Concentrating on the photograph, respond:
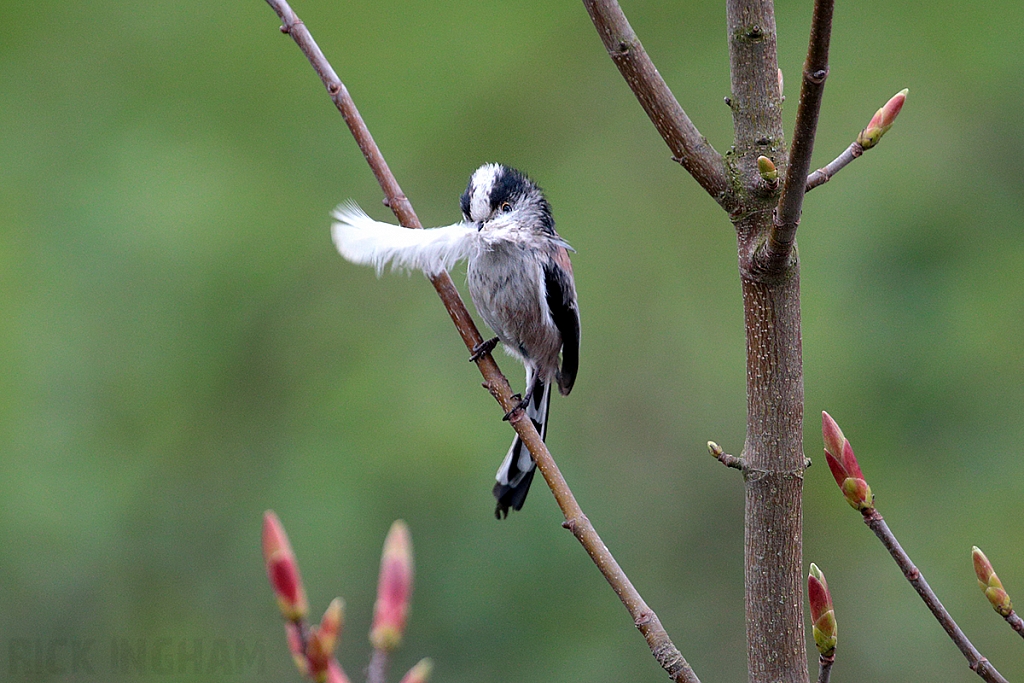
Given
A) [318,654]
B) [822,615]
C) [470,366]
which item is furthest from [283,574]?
[470,366]

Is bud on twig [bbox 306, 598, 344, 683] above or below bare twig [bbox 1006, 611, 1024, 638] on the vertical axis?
above

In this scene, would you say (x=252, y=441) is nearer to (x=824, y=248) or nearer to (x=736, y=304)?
(x=736, y=304)

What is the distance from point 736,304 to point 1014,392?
124 centimetres

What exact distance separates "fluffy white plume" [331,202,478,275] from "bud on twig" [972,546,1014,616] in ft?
3.38

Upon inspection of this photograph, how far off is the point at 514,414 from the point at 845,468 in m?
0.66

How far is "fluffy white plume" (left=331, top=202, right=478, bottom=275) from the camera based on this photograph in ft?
5.37

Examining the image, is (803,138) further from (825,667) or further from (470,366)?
(470,366)

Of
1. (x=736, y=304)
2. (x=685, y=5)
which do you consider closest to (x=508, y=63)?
(x=685, y=5)

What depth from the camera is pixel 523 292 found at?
3.07 metres

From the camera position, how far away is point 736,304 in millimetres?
4195

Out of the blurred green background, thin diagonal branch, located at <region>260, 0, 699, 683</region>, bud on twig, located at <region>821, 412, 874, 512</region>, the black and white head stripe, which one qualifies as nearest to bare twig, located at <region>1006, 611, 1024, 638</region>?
bud on twig, located at <region>821, 412, 874, 512</region>

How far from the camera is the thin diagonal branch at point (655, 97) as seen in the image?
4.89 ft

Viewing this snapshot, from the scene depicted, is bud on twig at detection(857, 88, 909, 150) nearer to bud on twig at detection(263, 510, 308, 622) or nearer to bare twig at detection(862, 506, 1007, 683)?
bare twig at detection(862, 506, 1007, 683)

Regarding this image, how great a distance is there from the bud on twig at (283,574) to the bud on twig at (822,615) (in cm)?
73
